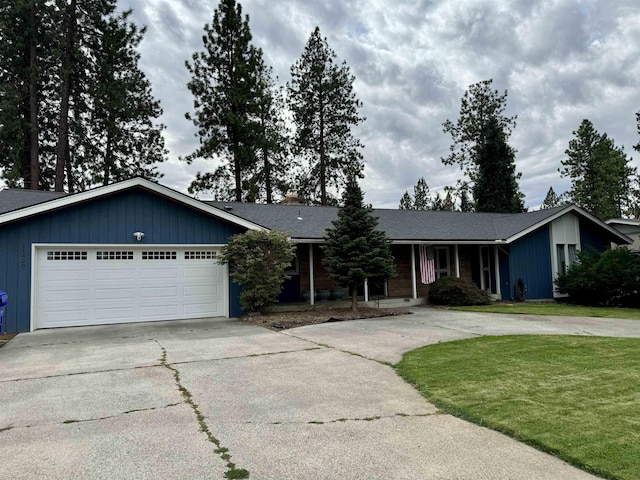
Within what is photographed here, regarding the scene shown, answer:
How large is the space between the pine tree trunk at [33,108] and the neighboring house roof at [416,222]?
36.3ft

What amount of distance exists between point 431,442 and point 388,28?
552 inches

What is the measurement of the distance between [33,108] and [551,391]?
2448 centimetres

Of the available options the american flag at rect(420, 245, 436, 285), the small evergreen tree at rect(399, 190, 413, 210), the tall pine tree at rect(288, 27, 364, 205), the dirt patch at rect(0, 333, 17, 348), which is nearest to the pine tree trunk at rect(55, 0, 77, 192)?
the tall pine tree at rect(288, 27, 364, 205)

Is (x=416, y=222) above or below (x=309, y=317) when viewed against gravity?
above

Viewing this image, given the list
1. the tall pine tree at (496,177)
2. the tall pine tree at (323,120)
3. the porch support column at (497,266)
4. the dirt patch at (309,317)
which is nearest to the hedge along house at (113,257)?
the dirt patch at (309,317)

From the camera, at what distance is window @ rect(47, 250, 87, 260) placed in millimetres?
10695

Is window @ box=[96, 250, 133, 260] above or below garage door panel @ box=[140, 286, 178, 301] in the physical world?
above

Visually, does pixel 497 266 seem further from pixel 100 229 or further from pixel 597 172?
pixel 597 172

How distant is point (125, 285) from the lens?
37.3 feet

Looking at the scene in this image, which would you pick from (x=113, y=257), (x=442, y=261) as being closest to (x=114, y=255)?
(x=113, y=257)

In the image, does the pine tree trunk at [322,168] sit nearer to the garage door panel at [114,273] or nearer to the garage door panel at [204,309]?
the garage door panel at [204,309]

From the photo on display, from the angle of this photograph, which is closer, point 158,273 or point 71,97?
point 158,273

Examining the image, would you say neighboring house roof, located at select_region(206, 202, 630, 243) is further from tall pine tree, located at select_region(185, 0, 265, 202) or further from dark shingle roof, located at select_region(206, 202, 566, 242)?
tall pine tree, located at select_region(185, 0, 265, 202)

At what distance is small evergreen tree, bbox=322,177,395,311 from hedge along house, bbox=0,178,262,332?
2.52m
